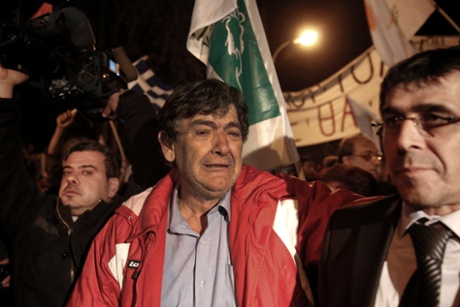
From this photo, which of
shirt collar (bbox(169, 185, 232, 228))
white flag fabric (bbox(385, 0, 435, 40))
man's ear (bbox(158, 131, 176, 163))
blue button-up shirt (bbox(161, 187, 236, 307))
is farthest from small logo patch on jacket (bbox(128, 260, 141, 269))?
white flag fabric (bbox(385, 0, 435, 40))

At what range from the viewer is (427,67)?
5.29ft

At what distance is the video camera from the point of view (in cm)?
290

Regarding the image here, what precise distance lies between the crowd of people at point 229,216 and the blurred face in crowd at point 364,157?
857 mm

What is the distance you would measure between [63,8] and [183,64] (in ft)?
24.7

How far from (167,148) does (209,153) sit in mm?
327

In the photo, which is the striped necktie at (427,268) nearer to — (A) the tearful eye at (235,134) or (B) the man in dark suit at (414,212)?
(B) the man in dark suit at (414,212)

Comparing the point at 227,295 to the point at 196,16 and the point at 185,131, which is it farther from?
the point at 196,16

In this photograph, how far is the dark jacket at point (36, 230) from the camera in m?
2.80

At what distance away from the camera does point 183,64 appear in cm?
1055

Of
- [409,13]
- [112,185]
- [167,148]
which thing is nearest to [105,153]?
[112,185]

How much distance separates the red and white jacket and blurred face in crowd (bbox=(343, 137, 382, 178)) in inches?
89.2

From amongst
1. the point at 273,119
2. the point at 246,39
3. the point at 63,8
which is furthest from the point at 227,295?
the point at 63,8

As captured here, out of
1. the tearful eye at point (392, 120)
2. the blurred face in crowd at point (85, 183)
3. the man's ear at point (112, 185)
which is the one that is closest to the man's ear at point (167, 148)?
the blurred face in crowd at point (85, 183)

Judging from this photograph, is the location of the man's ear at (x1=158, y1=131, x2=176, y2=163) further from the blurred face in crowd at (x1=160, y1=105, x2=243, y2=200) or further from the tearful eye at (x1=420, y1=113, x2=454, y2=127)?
the tearful eye at (x1=420, y1=113, x2=454, y2=127)
